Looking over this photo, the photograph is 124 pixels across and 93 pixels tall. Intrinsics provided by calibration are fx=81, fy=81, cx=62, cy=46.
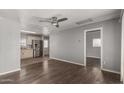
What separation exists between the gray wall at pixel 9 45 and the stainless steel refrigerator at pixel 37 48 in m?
4.33

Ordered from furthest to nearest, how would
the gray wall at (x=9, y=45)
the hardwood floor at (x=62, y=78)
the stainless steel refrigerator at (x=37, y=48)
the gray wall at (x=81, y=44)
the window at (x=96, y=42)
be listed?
the stainless steel refrigerator at (x=37, y=48) → the window at (x=96, y=42) → the gray wall at (x=81, y=44) → the gray wall at (x=9, y=45) → the hardwood floor at (x=62, y=78)

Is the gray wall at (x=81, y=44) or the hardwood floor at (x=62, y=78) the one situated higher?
the gray wall at (x=81, y=44)

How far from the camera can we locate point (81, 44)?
4.91m

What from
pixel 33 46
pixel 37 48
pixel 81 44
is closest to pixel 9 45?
pixel 81 44

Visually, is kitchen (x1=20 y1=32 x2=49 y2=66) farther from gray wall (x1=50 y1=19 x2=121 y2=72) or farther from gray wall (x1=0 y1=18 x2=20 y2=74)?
gray wall (x1=0 y1=18 x2=20 y2=74)

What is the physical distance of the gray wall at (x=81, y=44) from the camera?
3.48 m

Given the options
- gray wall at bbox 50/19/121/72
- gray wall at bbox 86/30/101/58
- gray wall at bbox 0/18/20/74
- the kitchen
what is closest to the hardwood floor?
gray wall at bbox 0/18/20/74

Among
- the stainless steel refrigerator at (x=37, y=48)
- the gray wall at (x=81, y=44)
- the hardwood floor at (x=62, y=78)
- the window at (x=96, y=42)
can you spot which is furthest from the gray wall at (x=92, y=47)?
the stainless steel refrigerator at (x=37, y=48)

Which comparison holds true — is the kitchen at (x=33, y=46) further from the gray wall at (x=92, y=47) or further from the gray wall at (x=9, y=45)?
the gray wall at (x=92, y=47)

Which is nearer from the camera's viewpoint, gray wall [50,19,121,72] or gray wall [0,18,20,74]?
gray wall [0,18,20,74]

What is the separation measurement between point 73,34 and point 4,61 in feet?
13.2

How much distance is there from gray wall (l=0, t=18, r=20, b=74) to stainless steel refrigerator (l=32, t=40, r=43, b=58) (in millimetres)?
4327

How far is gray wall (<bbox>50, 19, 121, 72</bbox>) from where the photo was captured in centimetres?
348
